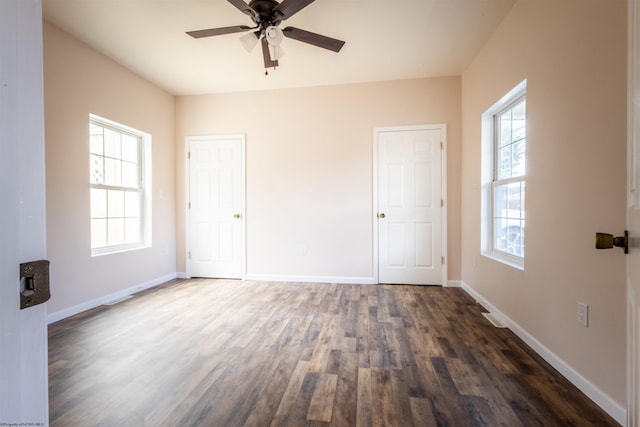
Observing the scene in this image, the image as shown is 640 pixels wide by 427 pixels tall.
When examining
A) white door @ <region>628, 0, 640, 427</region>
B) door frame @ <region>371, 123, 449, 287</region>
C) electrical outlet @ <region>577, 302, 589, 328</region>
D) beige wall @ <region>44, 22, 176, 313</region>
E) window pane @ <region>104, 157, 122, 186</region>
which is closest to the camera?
Answer: white door @ <region>628, 0, 640, 427</region>

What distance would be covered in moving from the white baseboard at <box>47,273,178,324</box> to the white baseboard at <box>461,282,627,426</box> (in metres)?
4.07

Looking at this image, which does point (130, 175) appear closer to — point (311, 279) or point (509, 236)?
point (311, 279)

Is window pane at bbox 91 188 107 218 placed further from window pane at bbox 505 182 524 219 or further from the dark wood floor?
window pane at bbox 505 182 524 219

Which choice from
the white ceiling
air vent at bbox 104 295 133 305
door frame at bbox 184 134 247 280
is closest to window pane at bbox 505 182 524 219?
the white ceiling

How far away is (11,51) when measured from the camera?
1.49 feet

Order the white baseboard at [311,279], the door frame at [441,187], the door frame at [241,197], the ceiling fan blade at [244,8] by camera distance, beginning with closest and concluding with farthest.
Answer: the ceiling fan blade at [244,8] < the door frame at [441,187] < the white baseboard at [311,279] < the door frame at [241,197]

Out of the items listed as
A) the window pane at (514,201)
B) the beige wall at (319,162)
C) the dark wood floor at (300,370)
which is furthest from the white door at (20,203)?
the beige wall at (319,162)

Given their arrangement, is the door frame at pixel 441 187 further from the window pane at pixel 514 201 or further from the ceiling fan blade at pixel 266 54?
the ceiling fan blade at pixel 266 54

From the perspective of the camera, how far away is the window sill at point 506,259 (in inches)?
95.8

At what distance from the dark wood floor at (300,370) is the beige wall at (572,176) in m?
0.27

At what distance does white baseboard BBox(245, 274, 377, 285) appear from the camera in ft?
12.7

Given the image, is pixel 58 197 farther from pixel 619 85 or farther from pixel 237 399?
pixel 619 85

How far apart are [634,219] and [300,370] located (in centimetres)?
177

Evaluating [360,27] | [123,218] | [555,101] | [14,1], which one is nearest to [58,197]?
[123,218]
